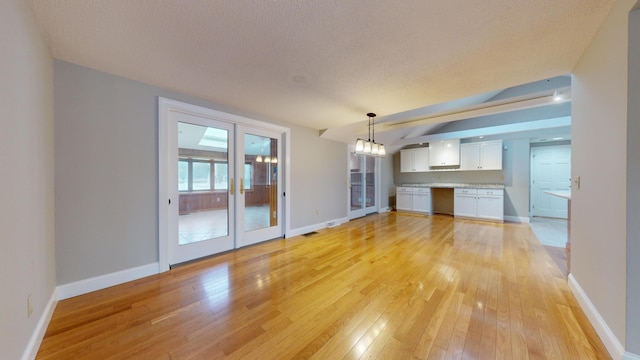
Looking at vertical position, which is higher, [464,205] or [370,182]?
[370,182]

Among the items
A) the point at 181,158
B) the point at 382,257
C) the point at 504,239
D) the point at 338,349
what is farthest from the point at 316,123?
the point at 504,239

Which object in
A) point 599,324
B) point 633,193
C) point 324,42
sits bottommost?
point 599,324

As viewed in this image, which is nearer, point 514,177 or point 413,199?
point 514,177

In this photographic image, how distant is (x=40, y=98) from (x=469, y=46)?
3.54 m

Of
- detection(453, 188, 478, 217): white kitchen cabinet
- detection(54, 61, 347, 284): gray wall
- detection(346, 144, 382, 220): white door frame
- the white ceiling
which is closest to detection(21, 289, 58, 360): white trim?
detection(54, 61, 347, 284): gray wall

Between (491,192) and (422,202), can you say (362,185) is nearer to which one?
(422,202)

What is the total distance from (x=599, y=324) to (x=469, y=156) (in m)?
5.60

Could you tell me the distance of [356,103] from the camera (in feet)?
10.8

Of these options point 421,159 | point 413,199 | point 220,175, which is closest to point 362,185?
point 413,199

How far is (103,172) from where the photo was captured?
7.67 feet

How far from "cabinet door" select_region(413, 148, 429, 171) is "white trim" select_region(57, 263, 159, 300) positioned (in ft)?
23.7

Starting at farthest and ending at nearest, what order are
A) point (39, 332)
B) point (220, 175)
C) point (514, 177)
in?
point (514, 177) < point (220, 175) < point (39, 332)

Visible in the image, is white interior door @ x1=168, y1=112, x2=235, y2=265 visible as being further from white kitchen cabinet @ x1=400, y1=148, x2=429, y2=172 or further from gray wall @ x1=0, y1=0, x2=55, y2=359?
white kitchen cabinet @ x1=400, y1=148, x2=429, y2=172

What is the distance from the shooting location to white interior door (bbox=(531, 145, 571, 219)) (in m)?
6.12
